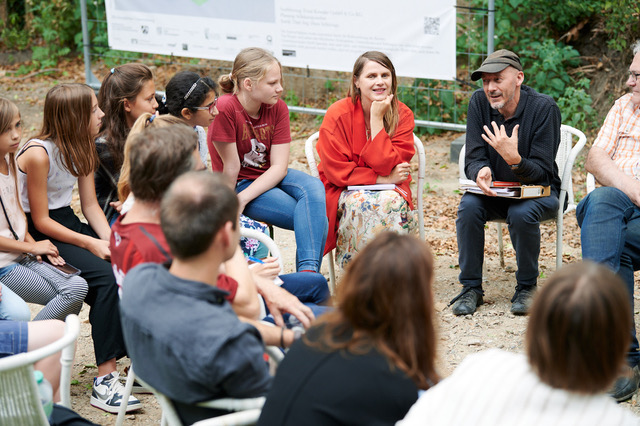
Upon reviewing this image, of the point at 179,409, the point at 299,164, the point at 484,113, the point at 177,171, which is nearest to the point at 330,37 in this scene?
the point at 299,164

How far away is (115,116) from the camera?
3582mm

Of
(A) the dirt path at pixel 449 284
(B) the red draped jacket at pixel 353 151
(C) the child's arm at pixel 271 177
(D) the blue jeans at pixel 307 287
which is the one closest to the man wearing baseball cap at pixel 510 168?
(A) the dirt path at pixel 449 284

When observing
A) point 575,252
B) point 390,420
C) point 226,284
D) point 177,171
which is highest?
point 177,171

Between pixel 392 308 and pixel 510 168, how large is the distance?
2510 millimetres

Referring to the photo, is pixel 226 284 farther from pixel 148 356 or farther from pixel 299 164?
pixel 299 164

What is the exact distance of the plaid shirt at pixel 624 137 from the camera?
12.0 feet

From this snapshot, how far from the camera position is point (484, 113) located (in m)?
4.01

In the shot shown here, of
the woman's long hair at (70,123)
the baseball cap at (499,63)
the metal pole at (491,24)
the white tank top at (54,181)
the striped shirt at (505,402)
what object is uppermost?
the metal pole at (491,24)

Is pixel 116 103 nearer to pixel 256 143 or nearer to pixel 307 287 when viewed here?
pixel 256 143

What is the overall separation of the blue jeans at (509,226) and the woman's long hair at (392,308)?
7.31 feet

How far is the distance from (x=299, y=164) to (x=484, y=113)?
2.96 m

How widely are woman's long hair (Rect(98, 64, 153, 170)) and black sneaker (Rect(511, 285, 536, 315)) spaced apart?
7.21ft

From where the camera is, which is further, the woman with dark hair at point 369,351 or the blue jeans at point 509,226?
the blue jeans at point 509,226

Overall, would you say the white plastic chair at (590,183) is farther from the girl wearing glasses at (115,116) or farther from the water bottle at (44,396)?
the water bottle at (44,396)
